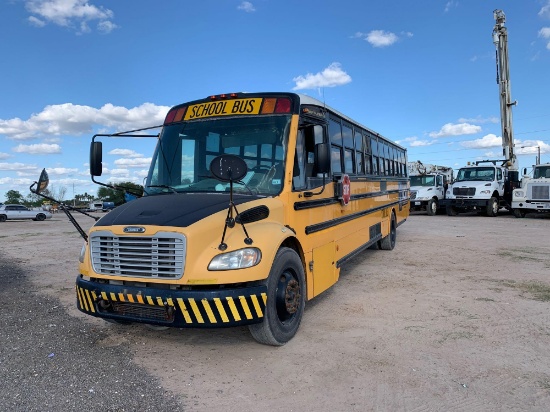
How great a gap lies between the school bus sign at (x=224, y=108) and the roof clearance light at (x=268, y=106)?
0.20ft

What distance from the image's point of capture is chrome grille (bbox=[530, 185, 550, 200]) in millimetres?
19188

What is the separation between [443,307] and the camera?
5414 mm

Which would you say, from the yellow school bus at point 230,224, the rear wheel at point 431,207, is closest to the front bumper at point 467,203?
the rear wheel at point 431,207

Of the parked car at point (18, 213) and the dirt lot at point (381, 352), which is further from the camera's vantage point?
the parked car at point (18, 213)

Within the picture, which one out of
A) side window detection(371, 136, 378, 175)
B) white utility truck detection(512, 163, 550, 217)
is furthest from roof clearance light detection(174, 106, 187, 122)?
white utility truck detection(512, 163, 550, 217)

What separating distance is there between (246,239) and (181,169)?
5.27 feet

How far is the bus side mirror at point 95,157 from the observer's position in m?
5.02

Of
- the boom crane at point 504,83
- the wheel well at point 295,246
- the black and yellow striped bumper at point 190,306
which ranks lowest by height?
the black and yellow striped bumper at point 190,306

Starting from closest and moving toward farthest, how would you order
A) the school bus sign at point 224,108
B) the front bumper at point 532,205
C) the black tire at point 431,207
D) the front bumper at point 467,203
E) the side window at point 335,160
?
the school bus sign at point 224,108, the side window at point 335,160, the front bumper at point 532,205, the front bumper at point 467,203, the black tire at point 431,207

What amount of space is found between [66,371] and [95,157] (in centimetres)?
245

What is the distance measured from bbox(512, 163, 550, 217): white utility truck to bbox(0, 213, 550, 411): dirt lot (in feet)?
47.2

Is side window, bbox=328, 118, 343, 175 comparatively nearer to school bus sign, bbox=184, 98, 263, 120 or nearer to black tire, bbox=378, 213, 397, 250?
school bus sign, bbox=184, 98, 263, 120

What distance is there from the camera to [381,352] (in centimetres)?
400

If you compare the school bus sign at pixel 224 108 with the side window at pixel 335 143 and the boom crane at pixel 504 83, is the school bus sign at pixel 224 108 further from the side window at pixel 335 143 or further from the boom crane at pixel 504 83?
the boom crane at pixel 504 83
